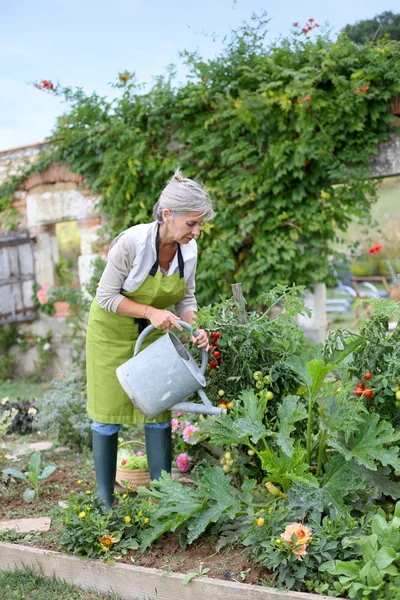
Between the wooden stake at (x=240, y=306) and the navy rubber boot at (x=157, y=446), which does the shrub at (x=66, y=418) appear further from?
the wooden stake at (x=240, y=306)

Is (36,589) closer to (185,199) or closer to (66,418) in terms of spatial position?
(185,199)

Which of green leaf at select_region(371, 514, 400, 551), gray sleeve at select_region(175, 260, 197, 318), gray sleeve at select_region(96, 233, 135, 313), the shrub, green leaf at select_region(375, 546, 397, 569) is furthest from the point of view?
the shrub

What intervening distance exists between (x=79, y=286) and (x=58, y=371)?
3.30 feet

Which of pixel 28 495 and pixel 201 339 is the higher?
pixel 201 339

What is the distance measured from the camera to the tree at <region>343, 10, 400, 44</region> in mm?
5152

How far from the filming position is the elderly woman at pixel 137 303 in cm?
271

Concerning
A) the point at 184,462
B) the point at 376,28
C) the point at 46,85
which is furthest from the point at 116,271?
the point at 46,85

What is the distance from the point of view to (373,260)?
38.5 feet

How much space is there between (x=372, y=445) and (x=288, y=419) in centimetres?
31

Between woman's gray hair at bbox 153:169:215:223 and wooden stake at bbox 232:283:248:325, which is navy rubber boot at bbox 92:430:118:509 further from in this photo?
woman's gray hair at bbox 153:169:215:223

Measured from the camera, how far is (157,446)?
2912 millimetres

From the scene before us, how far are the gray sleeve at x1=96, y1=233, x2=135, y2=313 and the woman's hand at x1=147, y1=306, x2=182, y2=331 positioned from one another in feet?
0.53

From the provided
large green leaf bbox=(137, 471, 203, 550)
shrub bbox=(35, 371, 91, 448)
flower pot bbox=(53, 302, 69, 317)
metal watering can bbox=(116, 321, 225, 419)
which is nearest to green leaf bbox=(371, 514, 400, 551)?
large green leaf bbox=(137, 471, 203, 550)

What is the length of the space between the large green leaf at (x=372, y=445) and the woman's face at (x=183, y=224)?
3.28 feet
